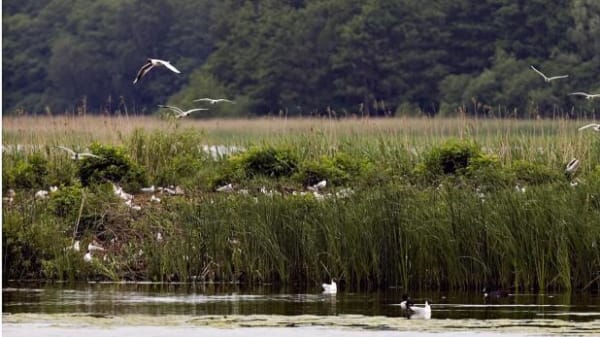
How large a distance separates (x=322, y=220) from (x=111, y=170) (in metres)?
5.53

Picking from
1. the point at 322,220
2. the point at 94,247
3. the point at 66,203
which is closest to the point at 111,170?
the point at 66,203

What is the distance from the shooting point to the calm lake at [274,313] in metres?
11.1

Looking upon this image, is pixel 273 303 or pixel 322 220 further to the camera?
pixel 322 220

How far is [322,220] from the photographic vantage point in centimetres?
1398

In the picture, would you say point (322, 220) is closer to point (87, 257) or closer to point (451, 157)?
point (87, 257)

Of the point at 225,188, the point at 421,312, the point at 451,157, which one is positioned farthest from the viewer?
the point at 451,157

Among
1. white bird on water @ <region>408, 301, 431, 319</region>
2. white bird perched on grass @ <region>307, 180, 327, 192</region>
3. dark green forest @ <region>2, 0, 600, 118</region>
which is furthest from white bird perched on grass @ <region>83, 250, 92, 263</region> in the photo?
dark green forest @ <region>2, 0, 600, 118</region>

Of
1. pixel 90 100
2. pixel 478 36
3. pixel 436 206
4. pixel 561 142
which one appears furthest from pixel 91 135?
pixel 90 100

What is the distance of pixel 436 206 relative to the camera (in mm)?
13977

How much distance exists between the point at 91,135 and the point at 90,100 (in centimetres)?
5119

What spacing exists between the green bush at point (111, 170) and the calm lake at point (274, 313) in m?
4.71

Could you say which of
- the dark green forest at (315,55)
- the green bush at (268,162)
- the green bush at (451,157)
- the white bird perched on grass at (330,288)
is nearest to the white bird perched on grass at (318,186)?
the green bush at (268,162)

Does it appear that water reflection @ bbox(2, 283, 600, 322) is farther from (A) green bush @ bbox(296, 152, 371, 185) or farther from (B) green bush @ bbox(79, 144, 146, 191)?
(A) green bush @ bbox(296, 152, 371, 185)

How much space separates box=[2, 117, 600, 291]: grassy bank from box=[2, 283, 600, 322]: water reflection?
0.35 m
